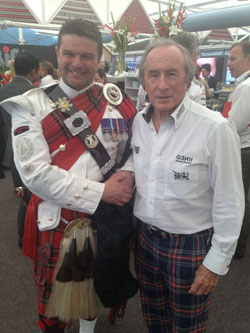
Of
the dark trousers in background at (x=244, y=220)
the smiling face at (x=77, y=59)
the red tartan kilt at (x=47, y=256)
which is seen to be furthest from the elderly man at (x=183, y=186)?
the dark trousers in background at (x=244, y=220)

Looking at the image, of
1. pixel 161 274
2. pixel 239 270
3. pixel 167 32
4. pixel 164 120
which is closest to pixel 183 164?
pixel 164 120

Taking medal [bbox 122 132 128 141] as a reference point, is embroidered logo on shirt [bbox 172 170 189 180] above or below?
below

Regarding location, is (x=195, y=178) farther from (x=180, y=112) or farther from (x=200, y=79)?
(x=200, y=79)

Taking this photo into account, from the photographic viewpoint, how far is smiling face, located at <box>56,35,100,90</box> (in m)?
1.16

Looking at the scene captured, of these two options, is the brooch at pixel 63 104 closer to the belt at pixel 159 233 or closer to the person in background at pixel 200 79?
the belt at pixel 159 233

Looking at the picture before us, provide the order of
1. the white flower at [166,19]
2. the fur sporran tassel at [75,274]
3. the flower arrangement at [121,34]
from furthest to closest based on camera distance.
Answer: the flower arrangement at [121,34] → the white flower at [166,19] → the fur sporran tassel at [75,274]

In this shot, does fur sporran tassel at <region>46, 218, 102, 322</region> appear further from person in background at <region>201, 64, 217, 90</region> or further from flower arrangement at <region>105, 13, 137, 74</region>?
person in background at <region>201, 64, 217, 90</region>

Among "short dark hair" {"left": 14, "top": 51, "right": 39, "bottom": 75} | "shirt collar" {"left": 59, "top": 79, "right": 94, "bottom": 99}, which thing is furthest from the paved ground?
"short dark hair" {"left": 14, "top": 51, "right": 39, "bottom": 75}

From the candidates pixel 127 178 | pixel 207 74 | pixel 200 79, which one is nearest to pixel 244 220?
pixel 127 178

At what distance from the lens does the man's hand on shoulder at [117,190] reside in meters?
1.16

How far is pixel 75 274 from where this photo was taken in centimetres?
127

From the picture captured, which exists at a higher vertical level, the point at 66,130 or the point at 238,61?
the point at 238,61

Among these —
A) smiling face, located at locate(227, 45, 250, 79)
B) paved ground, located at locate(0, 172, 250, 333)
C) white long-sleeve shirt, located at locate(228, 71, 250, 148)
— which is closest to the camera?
paved ground, located at locate(0, 172, 250, 333)

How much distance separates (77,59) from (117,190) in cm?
57
